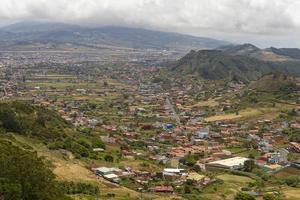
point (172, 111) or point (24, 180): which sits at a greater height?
point (24, 180)

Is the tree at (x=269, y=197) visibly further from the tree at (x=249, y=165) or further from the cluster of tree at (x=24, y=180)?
the cluster of tree at (x=24, y=180)

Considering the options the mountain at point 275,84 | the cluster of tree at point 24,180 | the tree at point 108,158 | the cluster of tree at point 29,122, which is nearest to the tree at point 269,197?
the tree at point 108,158

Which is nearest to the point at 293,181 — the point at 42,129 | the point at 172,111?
the point at 42,129

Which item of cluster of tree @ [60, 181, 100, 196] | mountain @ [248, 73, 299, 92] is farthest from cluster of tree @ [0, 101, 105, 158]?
mountain @ [248, 73, 299, 92]

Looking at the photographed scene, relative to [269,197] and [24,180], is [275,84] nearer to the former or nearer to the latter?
[269,197]

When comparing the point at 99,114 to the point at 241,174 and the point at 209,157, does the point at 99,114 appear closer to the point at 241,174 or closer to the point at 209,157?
the point at 209,157

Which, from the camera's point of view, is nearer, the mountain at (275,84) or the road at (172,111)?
the road at (172,111)

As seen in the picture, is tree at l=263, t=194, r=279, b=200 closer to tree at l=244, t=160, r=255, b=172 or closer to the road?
tree at l=244, t=160, r=255, b=172

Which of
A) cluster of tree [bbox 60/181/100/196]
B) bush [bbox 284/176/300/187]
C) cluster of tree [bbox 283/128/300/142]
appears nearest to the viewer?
cluster of tree [bbox 60/181/100/196]

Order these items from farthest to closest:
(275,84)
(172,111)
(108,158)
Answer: (275,84), (172,111), (108,158)
